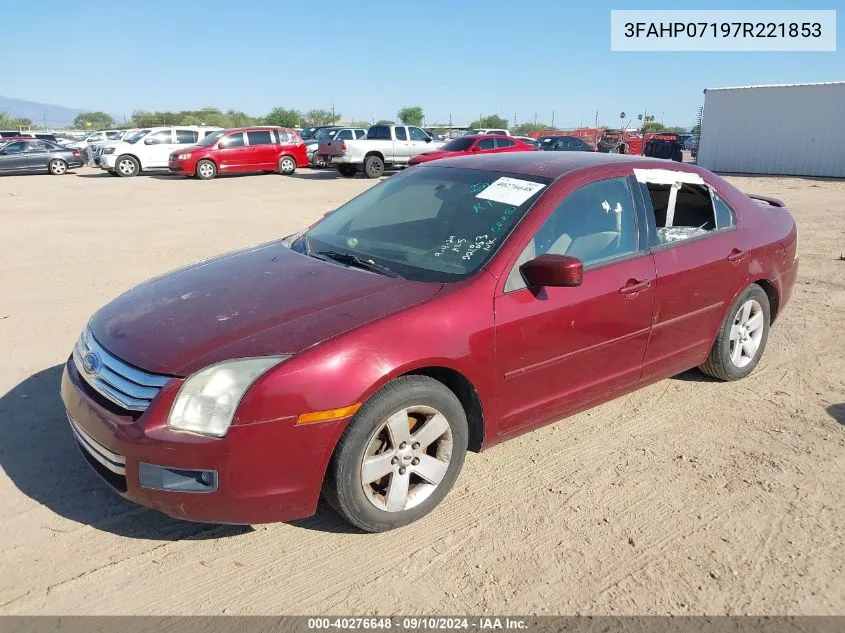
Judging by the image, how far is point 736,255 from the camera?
423 centimetres

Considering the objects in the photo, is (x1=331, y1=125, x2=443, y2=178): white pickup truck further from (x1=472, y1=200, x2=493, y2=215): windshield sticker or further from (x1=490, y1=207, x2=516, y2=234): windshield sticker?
(x1=490, y1=207, x2=516, y2=234): windshield sticker

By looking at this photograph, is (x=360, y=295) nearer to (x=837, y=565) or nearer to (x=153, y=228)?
(x=837, y=565)

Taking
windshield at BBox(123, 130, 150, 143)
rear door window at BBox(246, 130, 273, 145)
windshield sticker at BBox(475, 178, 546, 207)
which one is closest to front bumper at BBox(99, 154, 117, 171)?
windshield at BBox(123, 130, 150, 143)

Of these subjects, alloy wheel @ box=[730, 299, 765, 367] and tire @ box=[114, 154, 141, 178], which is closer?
alloy wheel @ box=[730, 299, 765, 367]

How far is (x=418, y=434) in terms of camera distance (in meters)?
2.90

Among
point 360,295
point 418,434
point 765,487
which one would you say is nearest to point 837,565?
point 765,487

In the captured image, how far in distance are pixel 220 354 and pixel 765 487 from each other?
2.68 metres

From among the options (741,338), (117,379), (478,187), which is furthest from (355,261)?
(741,338)

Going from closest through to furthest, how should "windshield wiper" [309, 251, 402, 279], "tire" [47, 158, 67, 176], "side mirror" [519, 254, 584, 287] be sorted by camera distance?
"side mirror" [519, 254, 584, 287], "windshield wiper" [309, 251, 402, 279], "tire" [47, 158, 67, 176]

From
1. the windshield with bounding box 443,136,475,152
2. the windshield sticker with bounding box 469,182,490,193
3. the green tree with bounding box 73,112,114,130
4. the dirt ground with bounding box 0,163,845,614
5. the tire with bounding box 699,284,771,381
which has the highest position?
the green tree with bounding box 73,112,114,130

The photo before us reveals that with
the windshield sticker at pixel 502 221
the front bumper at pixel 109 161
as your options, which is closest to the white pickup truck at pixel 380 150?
the front bumper at pixel 109 161

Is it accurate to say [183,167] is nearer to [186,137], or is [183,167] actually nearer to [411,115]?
[186,137]

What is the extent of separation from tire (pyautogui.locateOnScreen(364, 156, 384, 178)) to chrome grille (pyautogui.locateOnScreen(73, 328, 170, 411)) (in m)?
19.5

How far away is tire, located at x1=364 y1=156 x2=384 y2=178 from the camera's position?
21859mm
